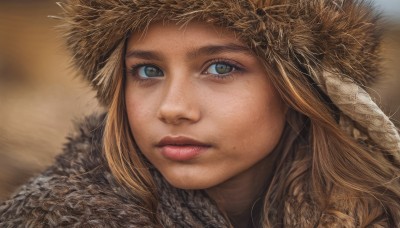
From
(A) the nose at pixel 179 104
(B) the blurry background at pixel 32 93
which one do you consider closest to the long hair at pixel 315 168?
(A) the nose at pixel 179 104

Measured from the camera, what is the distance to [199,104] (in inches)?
61.9

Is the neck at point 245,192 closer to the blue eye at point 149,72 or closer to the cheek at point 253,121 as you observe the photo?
the cheek at point 253,121

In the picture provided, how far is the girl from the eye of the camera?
157 cm

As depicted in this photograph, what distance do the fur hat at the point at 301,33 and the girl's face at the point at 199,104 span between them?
5 cm

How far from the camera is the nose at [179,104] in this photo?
154 cm

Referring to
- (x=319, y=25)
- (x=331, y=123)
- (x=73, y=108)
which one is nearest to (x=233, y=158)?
(x=331, y=123)

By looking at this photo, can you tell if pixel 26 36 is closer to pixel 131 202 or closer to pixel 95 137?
pixel 95 137

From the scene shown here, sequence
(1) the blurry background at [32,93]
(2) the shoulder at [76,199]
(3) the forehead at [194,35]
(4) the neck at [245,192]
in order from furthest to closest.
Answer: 1. (1) the blurry background at [32,93]
2. (4) the neck at [245,192]
3. (3) the forehead at [194,35]
4. (2) the shoulder at [76,199]

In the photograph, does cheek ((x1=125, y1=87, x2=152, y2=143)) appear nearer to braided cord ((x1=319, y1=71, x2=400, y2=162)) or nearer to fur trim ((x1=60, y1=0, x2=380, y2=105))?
fur trim ((x1=60, y1=0, x2=380, y2=105))

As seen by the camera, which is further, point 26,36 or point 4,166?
point 26,36

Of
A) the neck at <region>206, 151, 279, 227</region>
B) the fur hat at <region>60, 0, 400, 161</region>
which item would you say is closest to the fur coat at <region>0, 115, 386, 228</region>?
the neck at <region>206, 151, 279, 227</region>

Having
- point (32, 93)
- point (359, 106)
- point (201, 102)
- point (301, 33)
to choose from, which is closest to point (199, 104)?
point (201, 102)

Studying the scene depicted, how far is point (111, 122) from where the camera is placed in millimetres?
1770

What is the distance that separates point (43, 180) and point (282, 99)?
0.72 metres
